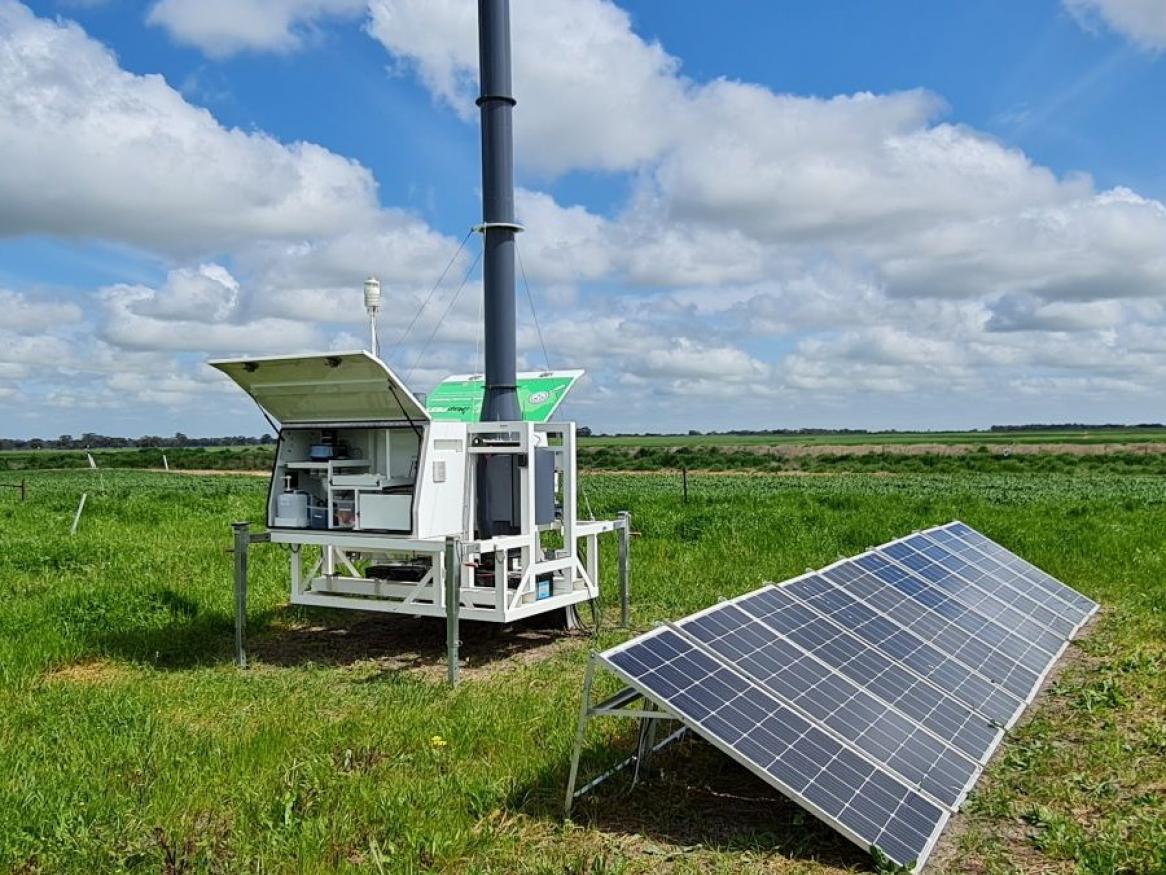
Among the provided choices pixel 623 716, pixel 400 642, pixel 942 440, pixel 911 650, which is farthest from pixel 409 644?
pixel 942 440

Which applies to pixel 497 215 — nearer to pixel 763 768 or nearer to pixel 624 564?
pixel 624 564

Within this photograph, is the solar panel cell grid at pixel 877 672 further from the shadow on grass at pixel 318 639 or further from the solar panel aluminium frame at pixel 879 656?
A: the shadow on grass at pixel 318 639

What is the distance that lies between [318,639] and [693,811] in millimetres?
6970

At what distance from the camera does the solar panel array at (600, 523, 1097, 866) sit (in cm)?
539

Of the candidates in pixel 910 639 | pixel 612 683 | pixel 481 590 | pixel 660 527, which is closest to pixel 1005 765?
pixel 910 639

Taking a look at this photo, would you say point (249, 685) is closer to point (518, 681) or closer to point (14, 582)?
point (518, 681)

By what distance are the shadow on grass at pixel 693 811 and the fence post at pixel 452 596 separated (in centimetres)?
271

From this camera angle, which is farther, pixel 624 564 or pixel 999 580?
pixel 624 564

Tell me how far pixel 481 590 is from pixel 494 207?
420 centimetres

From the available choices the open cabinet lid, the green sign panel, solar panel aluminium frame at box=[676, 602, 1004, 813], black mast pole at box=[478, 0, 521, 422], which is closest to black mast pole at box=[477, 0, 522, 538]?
black mast pole at box=[478, 0, 521, 422]

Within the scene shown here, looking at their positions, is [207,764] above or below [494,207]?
below

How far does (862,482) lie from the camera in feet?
160

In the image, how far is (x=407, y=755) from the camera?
6969mm

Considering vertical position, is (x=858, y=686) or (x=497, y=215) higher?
(x=497, y=215)
